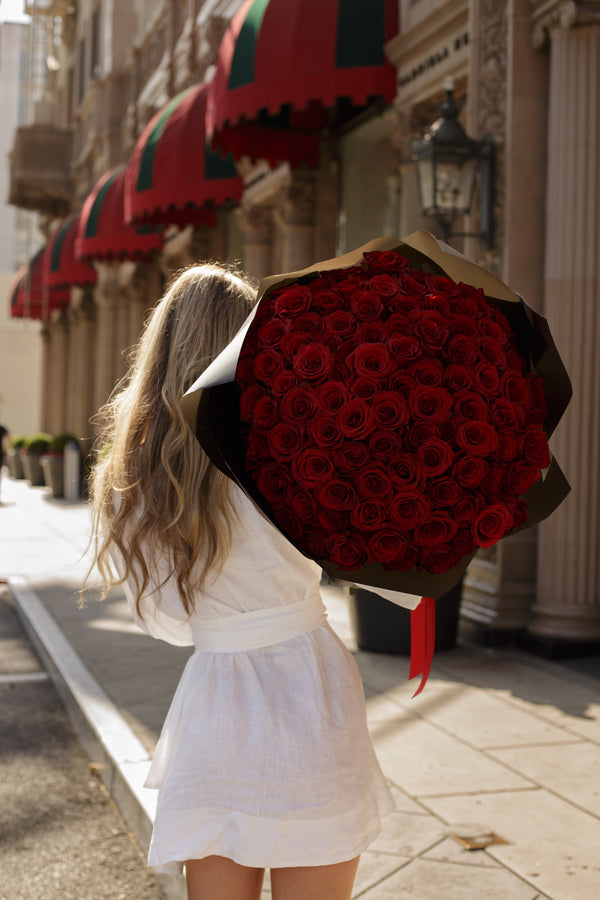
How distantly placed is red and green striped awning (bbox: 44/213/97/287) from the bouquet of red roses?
2282 centimetres

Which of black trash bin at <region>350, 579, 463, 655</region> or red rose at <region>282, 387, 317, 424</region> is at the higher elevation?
red rose at <region>282, 387, 317, 424</region>

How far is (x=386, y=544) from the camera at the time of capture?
1.90 meters

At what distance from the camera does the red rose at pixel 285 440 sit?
6.31ft

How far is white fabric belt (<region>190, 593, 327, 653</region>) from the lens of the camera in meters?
2.24

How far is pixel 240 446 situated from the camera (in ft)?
6.70

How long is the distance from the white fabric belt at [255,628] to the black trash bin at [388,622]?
5.13 meters

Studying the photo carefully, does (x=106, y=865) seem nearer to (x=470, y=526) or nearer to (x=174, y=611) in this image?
(x=174, y=611)

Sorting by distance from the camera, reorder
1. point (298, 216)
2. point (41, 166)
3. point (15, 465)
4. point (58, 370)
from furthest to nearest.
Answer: point (58, 370), point (15, 465), point (41, 166), point (298, 216)

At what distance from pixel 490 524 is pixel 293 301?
585 millimetres

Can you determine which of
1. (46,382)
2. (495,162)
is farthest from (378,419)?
(46,382)

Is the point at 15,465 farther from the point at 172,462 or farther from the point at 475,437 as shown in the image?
the point at 475,437

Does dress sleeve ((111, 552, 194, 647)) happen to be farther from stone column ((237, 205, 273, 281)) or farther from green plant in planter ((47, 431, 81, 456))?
green plant in planter ((47, 431, 81, 456))

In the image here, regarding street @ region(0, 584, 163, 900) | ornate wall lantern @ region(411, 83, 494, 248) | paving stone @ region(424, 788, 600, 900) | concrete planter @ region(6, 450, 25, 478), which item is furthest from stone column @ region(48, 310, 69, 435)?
paving stone @ region(424, 788, 600, 900)

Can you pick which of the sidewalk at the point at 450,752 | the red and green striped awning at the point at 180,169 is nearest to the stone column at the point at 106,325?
the red and green striped awning at the point at 180,169
